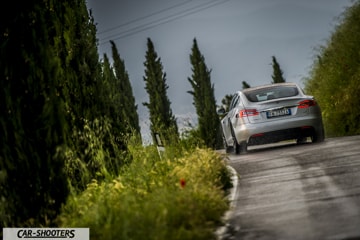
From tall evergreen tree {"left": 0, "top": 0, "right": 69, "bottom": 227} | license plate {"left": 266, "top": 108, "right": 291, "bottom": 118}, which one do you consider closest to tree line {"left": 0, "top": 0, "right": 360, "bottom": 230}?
tall evergreen tree {"left": 0, "top": 0, "right": 69, "bottom": 227}

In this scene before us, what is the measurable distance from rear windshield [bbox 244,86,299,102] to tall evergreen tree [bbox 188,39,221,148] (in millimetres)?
38615

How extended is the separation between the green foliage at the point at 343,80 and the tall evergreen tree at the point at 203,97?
31.8m

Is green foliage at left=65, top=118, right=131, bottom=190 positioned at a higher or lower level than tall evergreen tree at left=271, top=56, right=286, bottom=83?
lower

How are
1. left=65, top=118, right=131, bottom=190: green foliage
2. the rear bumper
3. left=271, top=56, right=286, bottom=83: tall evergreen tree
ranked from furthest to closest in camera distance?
left=271, top=56, right=286, bottom=83: tall evergreen tree, the rear bumper, left=65, top=118, right=131, bottom=190: green foliage

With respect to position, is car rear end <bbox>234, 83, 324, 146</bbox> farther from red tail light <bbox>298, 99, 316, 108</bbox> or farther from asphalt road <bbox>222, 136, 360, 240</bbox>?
asphalt road <bbox>222, 136, 360, 240</bbox>

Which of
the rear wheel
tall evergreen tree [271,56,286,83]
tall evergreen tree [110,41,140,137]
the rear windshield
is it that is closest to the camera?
the rear windshield

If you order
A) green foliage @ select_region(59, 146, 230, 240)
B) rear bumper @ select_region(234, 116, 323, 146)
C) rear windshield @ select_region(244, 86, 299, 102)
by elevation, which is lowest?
green foliage @ select_region(59, 146, 230, 240)

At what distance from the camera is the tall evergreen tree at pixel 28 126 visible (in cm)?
845

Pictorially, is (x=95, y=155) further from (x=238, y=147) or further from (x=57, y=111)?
(x=238, y=147)

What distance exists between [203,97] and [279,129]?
4286 cm

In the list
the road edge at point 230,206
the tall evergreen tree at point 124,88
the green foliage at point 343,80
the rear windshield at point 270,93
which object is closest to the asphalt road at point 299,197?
the road edge at point 230,206

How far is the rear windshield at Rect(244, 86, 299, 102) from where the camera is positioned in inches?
674

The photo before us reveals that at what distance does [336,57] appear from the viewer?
23.8 m

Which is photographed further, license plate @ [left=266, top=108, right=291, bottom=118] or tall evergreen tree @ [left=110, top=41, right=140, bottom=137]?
tall evergreen tree @ [left=110, top=41, right=140, bottom=137]
